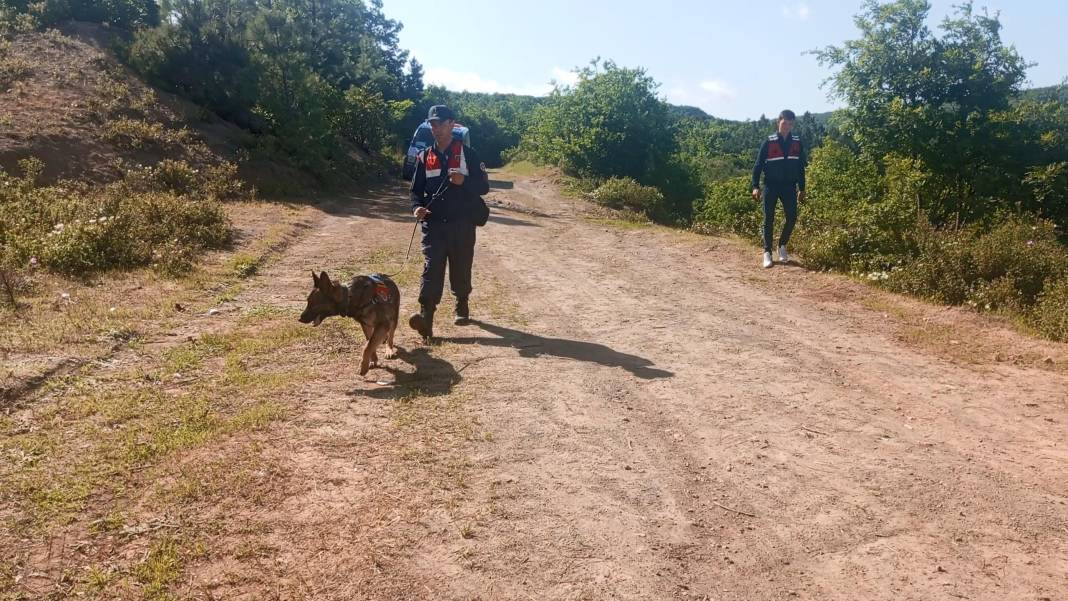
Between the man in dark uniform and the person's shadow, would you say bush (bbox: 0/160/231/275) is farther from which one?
the person's shadow

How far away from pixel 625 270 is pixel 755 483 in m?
6.30

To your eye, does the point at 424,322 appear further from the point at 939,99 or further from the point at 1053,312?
the point at 939,99

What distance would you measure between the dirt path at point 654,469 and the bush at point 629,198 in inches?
544

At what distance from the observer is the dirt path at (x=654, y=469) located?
9.36 feet

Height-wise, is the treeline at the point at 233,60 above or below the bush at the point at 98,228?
above

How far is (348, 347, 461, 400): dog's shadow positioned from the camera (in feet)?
16.1

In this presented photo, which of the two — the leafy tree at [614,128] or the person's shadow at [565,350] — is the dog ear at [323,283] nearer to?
the person's shadow at [565,350]

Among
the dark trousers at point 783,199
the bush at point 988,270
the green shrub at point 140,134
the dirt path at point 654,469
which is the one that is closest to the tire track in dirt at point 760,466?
the dirt path at point 654,469

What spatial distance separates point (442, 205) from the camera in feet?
20.4

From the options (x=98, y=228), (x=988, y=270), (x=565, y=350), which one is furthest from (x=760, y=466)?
(x=98, y=228)

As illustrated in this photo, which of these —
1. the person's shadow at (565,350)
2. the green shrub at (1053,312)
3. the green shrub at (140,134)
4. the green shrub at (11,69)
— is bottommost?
the person's shadow at (565,350)

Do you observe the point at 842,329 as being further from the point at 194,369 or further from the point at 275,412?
the point at 194,369

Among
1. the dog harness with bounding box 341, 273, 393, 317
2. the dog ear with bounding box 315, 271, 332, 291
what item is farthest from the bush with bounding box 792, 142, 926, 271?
the dog ear with bounding box 315, 271, 332, 291

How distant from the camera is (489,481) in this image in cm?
362
